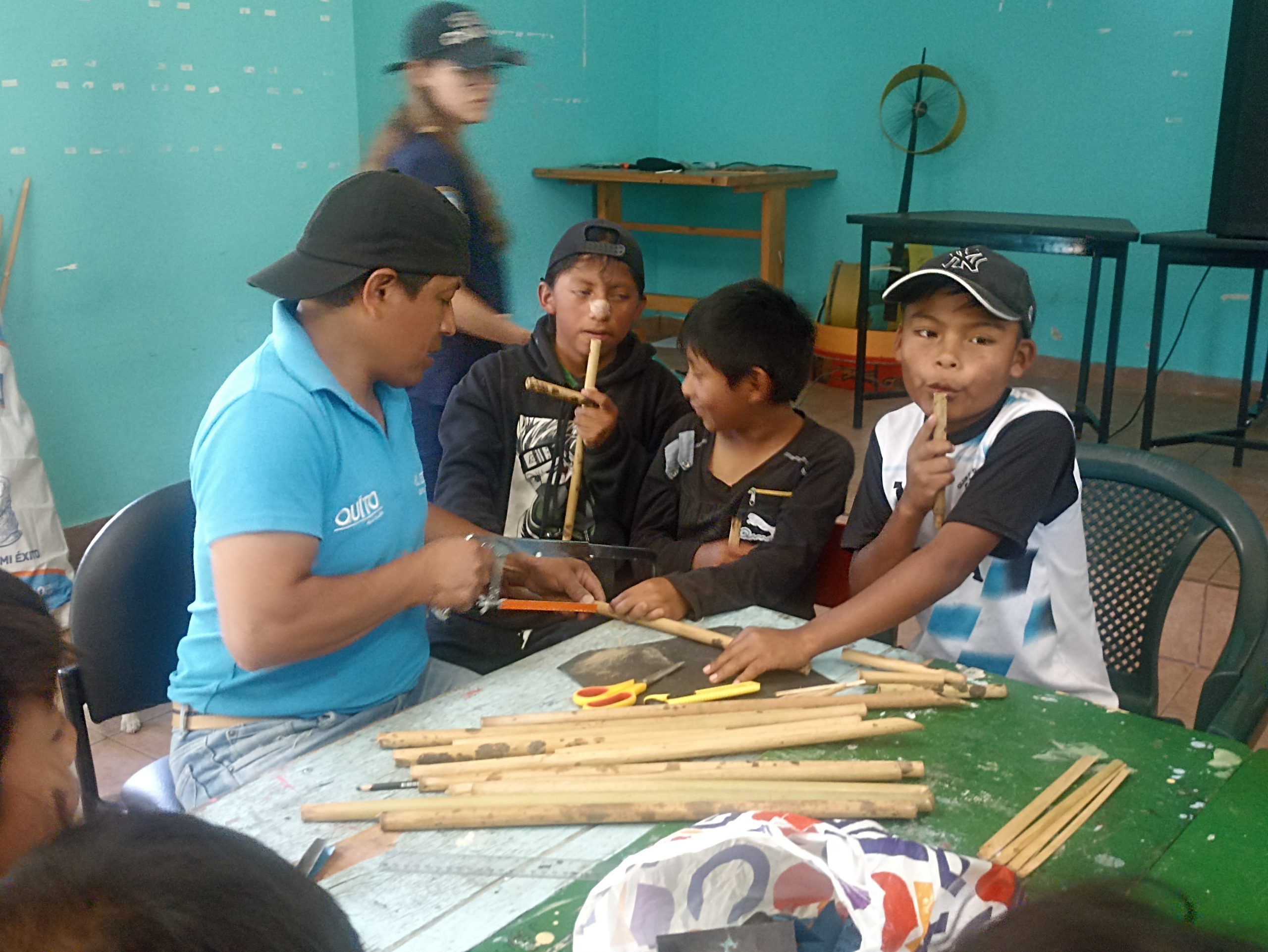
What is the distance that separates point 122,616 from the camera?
5.28 feet

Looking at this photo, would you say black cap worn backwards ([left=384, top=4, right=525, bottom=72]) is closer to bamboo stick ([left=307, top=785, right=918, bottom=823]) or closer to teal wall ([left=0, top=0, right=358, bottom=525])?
teal wall ([left=0, top=0, right=358, bottom=525])

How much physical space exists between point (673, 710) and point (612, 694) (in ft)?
0.33

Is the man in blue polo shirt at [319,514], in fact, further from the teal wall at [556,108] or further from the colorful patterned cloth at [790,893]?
the teal wall at [556,108]

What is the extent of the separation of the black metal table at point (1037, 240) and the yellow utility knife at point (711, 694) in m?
3.59

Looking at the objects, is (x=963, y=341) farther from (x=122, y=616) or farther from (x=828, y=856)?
(x=122, y=616)

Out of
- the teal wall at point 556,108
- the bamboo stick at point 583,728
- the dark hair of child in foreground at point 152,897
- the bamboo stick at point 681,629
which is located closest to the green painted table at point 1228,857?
the bamboo stick at point 583,728

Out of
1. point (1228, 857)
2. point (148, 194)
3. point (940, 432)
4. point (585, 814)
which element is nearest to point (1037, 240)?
point (940, 432)

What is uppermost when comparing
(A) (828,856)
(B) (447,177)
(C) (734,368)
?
(B) (447,177)

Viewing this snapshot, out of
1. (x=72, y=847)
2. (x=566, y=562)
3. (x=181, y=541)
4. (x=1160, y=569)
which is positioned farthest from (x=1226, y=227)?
(x=72, y=847)

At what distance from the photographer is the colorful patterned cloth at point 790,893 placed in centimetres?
85

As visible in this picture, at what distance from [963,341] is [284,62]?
10.6ft

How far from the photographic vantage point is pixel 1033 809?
111 cm

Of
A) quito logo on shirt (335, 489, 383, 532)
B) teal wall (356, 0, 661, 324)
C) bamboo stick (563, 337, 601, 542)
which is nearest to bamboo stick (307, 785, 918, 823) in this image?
quito logo on shirt (335, 489, 383, 532)

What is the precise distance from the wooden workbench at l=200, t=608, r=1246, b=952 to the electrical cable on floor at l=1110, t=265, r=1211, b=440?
4.49m
